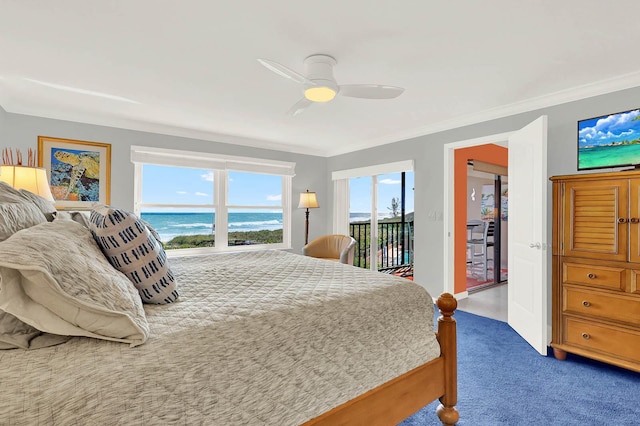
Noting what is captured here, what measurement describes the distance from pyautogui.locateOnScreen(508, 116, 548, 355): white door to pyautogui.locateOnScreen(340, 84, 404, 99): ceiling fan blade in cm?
137

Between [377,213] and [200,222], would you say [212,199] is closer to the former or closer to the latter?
[200,222]

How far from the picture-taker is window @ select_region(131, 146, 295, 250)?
13.6 ft

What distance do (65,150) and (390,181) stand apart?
440 centimetres

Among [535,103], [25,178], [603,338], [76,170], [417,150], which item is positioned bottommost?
[603,338]

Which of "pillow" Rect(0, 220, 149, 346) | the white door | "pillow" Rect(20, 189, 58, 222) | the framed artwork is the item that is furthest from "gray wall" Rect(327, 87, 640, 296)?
"pillow" Rect(20, 189, 58, 222)

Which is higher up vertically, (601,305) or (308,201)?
(308,201)

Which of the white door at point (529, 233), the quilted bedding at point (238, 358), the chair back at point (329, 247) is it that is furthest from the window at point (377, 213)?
the quilted bedding at point (238, 358)

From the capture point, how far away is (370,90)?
2.23 meters

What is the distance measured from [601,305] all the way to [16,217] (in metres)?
3.57

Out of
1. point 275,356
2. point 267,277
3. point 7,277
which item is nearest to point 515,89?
point 267,277

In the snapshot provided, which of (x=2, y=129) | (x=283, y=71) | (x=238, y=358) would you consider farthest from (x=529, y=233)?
(x=2, y=129)

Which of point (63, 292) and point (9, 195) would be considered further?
point (9, 195)

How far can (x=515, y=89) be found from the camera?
2793 mm

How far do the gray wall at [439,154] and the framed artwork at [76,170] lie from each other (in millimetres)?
3521
